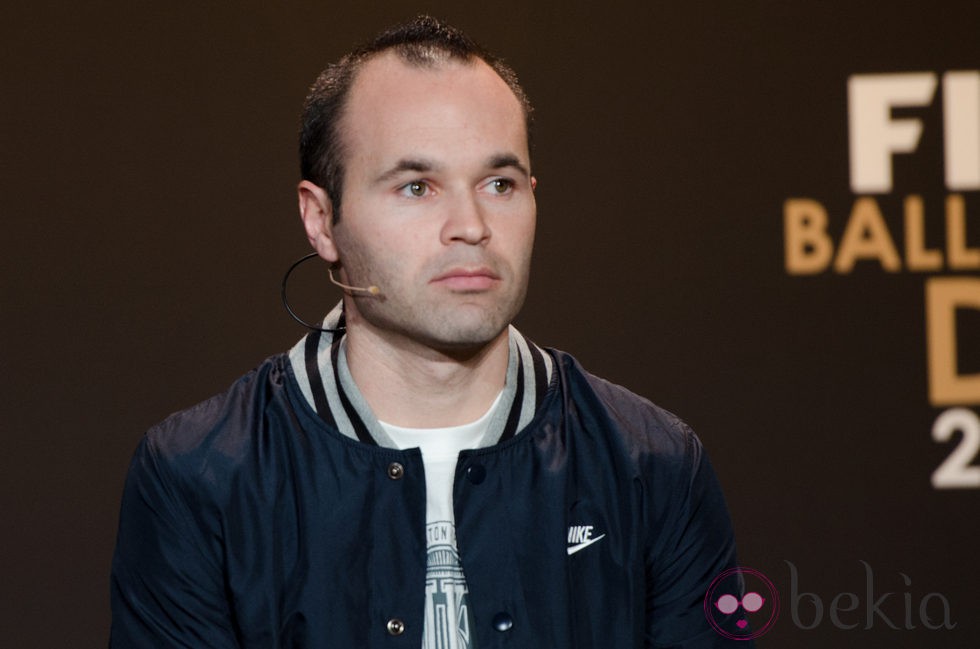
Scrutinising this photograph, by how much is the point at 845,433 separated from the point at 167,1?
1965 mm

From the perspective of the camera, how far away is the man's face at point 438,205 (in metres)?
1.64

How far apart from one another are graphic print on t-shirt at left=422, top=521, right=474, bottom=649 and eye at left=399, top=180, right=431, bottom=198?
42 centimetres

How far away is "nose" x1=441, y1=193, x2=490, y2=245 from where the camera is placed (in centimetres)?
162

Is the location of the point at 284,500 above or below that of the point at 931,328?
below

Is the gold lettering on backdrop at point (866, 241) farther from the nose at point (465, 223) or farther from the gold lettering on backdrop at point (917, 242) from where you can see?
the nose at point (465, 223)

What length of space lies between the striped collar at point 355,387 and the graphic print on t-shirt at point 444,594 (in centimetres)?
13

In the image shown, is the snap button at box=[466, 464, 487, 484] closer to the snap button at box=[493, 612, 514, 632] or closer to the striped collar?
the striped collar

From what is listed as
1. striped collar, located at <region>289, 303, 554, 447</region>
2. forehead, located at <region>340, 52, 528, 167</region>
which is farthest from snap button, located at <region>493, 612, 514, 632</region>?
forehead, located at <region>340, 52, 528, 167</region>

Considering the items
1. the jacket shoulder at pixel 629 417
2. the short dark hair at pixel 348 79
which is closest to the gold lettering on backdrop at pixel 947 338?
the jacket shoulder at pixel 629 417

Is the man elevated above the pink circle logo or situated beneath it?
elevated above

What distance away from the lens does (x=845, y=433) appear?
3301mm

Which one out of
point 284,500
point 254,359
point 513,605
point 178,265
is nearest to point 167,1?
point 178,265

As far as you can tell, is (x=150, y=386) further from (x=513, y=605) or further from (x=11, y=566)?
(x=513, y=605)

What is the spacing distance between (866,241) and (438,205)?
190cm
